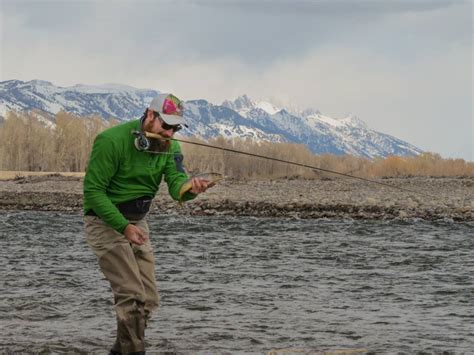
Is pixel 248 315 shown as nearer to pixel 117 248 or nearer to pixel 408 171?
pixel 117 248

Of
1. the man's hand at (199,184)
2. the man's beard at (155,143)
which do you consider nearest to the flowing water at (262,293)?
the man's hand at (199,184)

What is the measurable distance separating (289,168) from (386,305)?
6599 centimetres

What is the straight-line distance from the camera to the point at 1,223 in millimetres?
23953

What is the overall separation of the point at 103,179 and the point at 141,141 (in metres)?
0.38

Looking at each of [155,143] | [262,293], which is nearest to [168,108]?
[155,143]

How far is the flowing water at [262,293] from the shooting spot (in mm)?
7566

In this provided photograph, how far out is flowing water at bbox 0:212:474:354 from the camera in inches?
298

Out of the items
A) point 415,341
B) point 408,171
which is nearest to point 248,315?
point 415,341

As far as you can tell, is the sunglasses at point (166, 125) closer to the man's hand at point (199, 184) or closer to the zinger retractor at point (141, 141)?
the zinger retractor at point (141, 141)

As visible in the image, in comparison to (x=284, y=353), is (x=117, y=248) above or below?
above

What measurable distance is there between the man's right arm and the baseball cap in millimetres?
397

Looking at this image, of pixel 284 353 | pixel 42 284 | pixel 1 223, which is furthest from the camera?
pixel 1 223

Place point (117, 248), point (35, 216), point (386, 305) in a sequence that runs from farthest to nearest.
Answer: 1. point (35, 216)
2. point (386, 305)
3. point (117, 248)

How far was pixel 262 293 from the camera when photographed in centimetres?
1054
